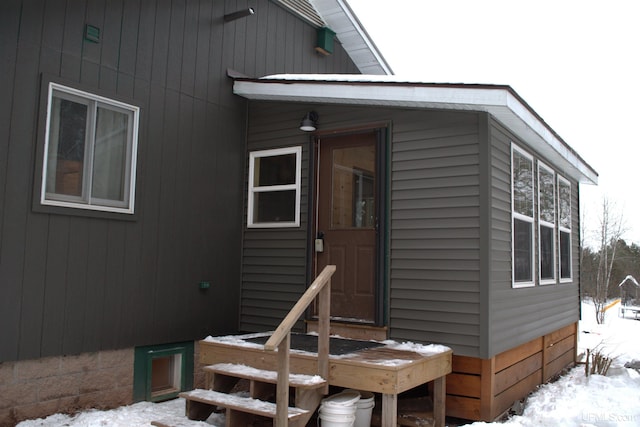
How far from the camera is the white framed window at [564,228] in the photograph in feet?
24.8

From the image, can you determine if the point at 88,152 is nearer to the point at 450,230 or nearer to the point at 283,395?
the point at 283,395

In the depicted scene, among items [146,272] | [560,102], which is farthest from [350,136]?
[560,102]

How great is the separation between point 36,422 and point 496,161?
446 cm

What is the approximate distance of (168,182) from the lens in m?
5.60

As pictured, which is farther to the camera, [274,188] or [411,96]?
[274,188]

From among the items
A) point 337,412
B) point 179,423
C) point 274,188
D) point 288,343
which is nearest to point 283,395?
point 288,343

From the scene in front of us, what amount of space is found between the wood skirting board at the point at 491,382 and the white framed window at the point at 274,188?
7.48ft

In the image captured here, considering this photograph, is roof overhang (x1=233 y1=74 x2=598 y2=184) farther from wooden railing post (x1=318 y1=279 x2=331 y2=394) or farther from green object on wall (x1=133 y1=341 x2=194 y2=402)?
green object on wall (x1=133 y1=341 x2=194 y2=402)

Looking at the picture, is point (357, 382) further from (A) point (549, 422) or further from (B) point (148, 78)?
(B) point (148, 78)

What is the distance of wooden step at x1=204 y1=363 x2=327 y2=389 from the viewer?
413 cm

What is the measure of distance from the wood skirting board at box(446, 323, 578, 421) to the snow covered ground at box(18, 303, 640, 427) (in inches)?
6.7

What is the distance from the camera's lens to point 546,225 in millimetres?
6809

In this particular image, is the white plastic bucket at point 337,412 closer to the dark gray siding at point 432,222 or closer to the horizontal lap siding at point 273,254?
the dark gray siding at point 432,222

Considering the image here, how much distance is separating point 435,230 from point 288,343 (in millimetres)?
1981
